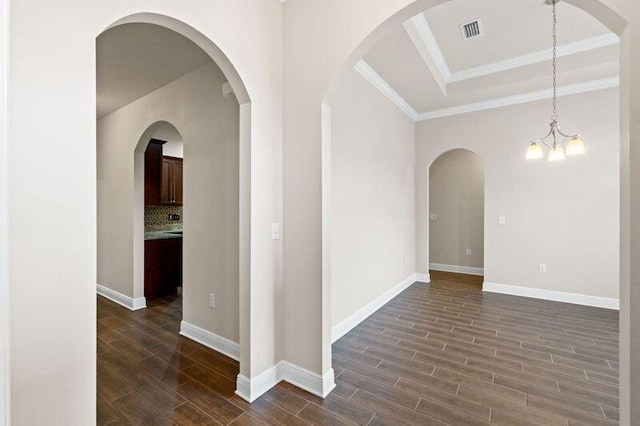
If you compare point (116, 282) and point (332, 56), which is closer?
point (332, 56)

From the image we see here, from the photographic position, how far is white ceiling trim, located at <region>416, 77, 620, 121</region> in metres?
4.02

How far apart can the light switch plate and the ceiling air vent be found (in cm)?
295

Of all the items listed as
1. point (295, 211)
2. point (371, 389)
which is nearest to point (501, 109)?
point (295, 211)

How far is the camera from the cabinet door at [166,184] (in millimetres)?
5227

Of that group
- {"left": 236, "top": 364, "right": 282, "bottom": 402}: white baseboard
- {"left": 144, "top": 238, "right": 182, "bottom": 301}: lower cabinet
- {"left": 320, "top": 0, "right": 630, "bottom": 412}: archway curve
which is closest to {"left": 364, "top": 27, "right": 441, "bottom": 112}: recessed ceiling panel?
{"left": 320, "top": 0, "right": 630, "bottom": 412}: archway curve

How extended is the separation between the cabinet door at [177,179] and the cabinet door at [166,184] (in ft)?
0.24

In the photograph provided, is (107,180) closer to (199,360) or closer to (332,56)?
(199,360)

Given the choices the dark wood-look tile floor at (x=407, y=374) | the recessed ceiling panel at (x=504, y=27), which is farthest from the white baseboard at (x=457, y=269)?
the recessed ceiling panel at (x=504, y=27)

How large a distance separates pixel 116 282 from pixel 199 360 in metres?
2.44

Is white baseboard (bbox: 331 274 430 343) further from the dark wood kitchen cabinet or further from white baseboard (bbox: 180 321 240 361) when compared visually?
the dark wood kitchen cabinet

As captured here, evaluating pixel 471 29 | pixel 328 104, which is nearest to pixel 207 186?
pixel 328 104

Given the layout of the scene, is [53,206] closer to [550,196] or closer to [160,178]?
[160,178]

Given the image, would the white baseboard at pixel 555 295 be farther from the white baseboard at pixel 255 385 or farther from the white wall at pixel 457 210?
the white baseboard at pixel 255 385

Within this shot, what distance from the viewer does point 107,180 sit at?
14.4 feet
